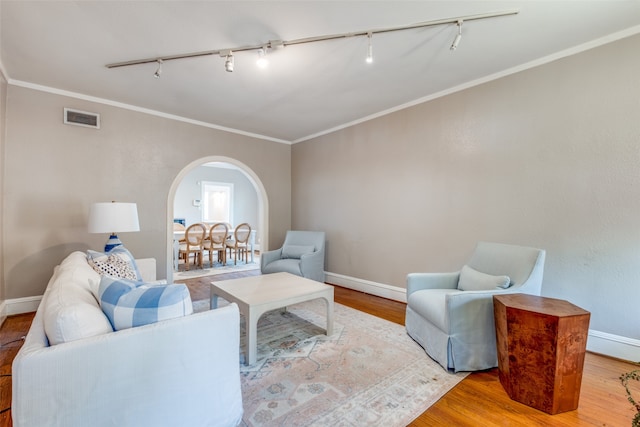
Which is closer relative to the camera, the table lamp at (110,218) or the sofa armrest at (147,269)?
the table lamp at (110,218)

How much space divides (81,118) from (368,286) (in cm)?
448

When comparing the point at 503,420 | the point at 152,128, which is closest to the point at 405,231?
the point at 503,420

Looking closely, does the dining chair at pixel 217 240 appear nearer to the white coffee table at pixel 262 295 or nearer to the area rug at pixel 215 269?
the area rug at pixel 215 269

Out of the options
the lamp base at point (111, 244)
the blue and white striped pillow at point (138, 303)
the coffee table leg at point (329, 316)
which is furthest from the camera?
the lamp base at point (111, 244)

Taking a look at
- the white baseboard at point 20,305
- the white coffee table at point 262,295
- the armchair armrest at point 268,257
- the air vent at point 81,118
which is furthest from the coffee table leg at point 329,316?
the air vent at point 81,118

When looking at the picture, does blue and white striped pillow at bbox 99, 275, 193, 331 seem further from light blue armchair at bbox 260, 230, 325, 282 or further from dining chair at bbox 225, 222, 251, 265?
dining chair at bbox 225, 222, 251, 265

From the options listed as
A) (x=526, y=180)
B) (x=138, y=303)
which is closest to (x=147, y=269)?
(x=138, y=303)

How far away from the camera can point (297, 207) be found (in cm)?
548

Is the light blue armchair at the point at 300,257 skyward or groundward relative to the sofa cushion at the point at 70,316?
groundward

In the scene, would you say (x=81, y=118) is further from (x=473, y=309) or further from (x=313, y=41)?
(x=473, y=309)

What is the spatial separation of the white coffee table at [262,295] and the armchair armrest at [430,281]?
795mm

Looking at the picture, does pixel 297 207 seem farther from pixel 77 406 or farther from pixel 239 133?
pixel 77 406

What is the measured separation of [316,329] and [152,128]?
3.64m

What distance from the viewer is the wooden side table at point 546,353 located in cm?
163
